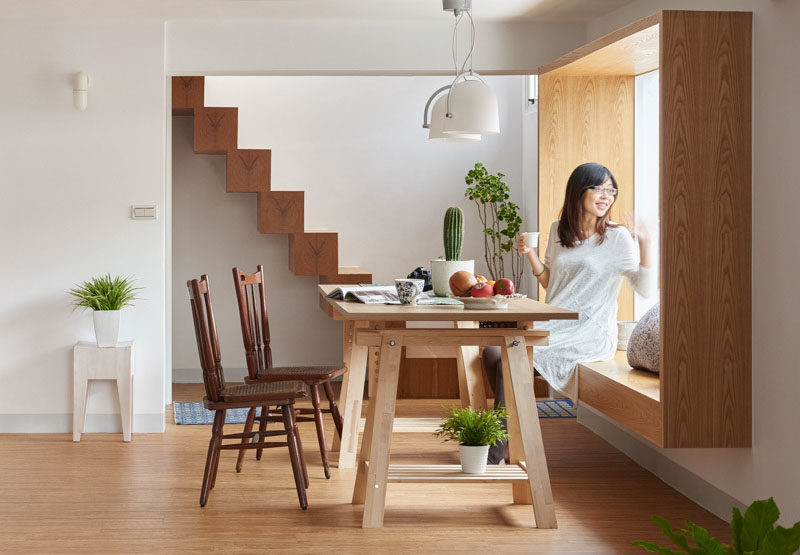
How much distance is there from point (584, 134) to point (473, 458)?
87.2 inches

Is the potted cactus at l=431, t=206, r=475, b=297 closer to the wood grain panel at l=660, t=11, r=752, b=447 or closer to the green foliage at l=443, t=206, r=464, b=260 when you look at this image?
the green foliage at l=443, t=206, r=464, b=260

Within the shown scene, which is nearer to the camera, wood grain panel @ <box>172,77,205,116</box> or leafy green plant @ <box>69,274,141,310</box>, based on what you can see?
leafy green plant @ <box>69,274,141,310</box>

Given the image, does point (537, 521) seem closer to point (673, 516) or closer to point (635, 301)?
point (673, 516)

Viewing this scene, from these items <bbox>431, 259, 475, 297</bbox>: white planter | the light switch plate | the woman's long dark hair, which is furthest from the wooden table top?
the light switch plate

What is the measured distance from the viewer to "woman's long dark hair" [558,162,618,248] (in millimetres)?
4586

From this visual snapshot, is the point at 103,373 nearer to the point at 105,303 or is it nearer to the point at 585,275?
the point at 105,303

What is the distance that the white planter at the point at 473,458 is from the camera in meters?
3.52

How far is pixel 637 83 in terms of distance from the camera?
4.95m

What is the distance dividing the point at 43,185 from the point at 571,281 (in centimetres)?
294

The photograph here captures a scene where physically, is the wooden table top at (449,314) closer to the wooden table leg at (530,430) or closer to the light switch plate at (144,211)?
the wooden table leg at (530,430)

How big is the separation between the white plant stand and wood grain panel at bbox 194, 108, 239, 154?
6.36 feet

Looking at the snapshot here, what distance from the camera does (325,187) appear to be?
7.17 meters

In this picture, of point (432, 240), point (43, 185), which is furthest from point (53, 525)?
point (432, 240)

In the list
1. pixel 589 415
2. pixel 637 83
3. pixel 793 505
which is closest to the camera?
pixel 793 505
